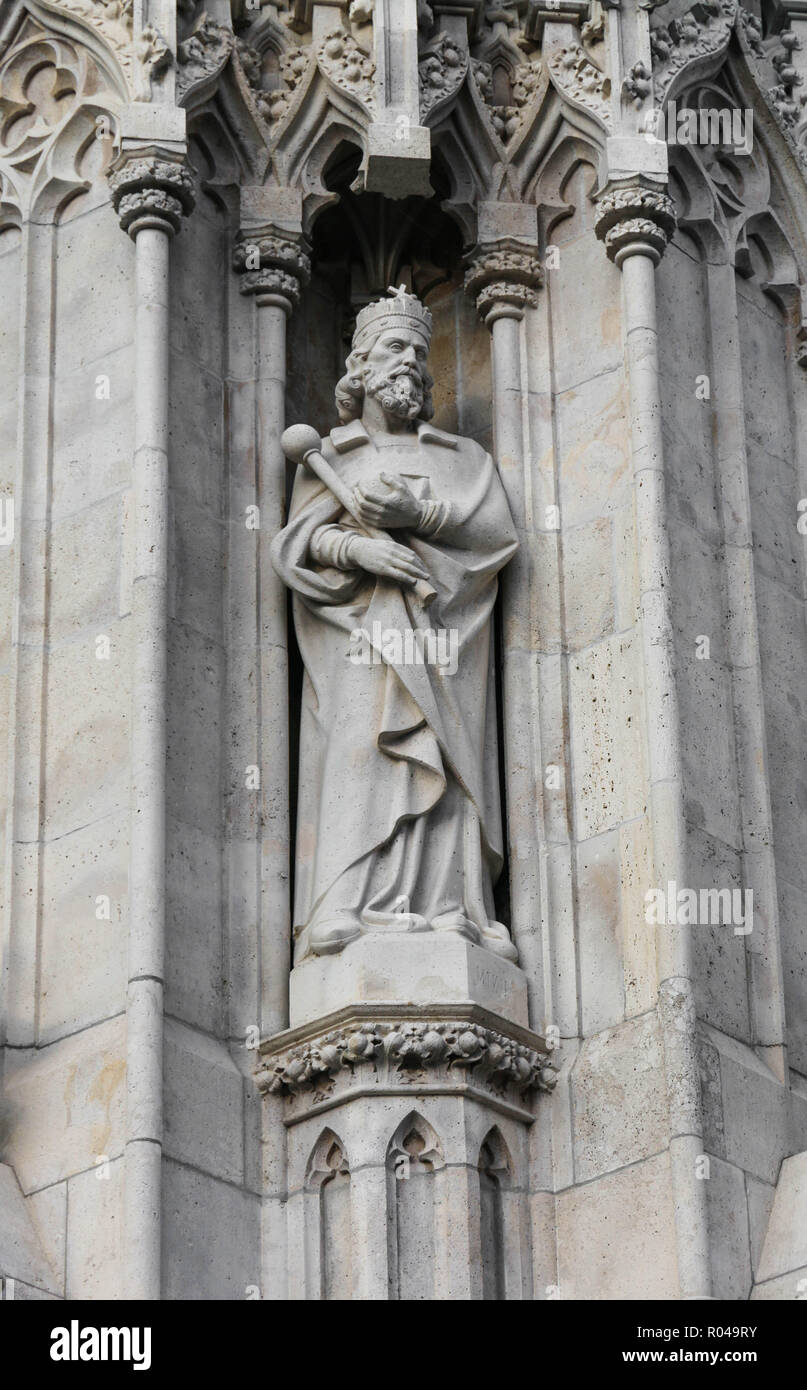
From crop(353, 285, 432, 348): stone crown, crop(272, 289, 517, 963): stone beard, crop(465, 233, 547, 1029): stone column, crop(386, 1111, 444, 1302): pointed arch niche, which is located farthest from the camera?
crop(353, 285, 432, 348): stone crown

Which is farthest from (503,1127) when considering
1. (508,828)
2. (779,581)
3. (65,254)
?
(65,254)

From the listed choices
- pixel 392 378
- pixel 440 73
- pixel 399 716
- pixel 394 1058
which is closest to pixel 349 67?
pixel 440 73

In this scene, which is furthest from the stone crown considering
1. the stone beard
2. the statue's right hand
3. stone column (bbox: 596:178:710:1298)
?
the statue's right hand

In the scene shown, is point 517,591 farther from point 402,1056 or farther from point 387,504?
point 402,1056

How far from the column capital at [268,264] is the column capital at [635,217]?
141 cm

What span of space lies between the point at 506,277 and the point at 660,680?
7.75 ft

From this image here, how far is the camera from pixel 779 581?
16297 millimetres

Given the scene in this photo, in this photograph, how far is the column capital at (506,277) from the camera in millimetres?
16297

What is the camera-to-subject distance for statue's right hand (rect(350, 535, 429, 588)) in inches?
592

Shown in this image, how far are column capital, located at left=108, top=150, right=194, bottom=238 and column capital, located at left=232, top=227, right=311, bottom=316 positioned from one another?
1.55 ft

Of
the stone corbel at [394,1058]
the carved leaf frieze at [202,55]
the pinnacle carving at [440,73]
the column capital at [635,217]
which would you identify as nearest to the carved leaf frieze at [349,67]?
the pinnacle carving at [440,73]

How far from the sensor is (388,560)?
49.3 feet

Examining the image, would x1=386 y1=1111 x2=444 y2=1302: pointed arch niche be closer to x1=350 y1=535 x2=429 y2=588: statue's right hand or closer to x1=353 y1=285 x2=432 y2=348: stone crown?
x1=350 y1=535 x2=429 y2=588: statue's right hand

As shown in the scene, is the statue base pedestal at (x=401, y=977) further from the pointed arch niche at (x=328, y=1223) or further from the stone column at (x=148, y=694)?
the stone column at (x=148, y=694)
